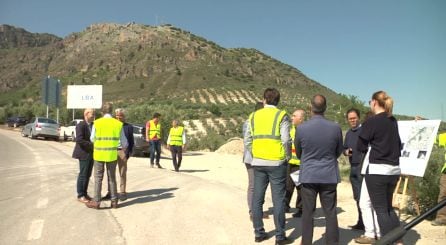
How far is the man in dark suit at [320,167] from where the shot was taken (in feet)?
18.0

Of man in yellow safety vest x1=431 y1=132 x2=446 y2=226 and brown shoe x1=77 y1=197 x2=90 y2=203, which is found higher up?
man in yellow safety vest x1=431 y1=132 x2=446 y2=226

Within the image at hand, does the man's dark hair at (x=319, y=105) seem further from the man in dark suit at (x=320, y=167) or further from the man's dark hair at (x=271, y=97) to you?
the man's dark hair at (x=271, y=97)

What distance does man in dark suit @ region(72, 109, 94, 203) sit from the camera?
27.7 feet

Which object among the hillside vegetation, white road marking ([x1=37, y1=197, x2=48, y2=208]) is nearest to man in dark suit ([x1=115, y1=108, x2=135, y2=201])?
white road marking ([x1=37, y1=197, x2=48, y2=208])

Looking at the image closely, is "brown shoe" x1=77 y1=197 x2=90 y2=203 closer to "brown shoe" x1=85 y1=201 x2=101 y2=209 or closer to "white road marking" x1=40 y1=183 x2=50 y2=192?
"brown shoe" x1=85 y1=201 x2=101 y2=209

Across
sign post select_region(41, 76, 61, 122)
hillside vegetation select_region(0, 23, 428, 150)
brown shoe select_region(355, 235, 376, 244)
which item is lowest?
brown shoe select_region(355, 235, 376, 244)

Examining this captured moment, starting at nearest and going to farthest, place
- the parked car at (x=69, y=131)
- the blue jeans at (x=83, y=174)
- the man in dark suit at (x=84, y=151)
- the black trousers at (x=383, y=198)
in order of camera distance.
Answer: the black trousers at (x=383, y=198)
the man in dark suit at (x=84, y=151)
the blue jeans at (x=83, y=174)
the parked car at (x=69, y=131)

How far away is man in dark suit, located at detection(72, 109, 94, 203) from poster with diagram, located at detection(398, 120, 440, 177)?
19.1 feet

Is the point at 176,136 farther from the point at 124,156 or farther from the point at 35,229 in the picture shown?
the point at 35,229

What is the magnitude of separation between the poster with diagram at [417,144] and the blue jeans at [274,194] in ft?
9.51

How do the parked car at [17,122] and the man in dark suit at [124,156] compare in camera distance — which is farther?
the parked car at [17,122]

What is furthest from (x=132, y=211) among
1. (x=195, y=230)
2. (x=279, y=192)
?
(x=279, y=192)

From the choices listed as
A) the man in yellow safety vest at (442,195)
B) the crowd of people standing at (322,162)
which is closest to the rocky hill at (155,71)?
the man in yellow safety vest at (442,195)

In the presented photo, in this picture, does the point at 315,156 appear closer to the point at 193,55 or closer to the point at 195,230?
the point at 195,230
